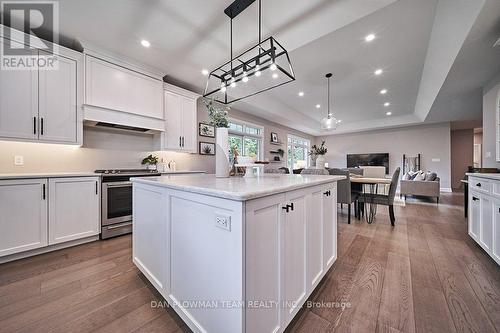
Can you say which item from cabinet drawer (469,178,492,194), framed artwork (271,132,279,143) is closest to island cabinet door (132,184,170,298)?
cabinet drawer (469,178,492,194)

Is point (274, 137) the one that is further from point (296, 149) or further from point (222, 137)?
point (222, 137)

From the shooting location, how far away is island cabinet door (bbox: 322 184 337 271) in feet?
5.25

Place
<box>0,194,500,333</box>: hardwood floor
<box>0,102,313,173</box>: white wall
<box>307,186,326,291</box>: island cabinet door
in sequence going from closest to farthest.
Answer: <box>0,194,500,333</box>: hardwood floor < <box>307,186,326,291</box>: island cabinet door < <box>0,102,313,173</box>: white wall

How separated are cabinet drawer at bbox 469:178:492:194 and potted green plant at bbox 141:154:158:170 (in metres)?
4.49

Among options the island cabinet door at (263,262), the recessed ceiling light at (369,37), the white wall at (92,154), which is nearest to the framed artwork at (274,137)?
the white wall at (92,154)

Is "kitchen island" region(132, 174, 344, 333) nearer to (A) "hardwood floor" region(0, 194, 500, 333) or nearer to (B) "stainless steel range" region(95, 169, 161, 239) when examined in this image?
(A) "hardwood floor" region(0, 194, 500, 333)

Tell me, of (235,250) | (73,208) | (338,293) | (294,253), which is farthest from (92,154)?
(338,293)

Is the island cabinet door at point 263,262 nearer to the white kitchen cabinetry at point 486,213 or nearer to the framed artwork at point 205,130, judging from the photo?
the white kitchen cabinetry at point 486,213

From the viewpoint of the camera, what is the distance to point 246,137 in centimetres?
581

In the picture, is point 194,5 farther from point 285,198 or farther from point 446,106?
point 446,106

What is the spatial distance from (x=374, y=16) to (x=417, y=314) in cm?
315

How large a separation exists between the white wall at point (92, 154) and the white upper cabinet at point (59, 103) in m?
0.37

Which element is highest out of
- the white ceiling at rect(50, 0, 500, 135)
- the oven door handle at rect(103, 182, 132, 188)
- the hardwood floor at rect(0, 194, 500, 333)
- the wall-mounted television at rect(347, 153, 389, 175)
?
the white ceiling at rect(50, 0, 500, 135)

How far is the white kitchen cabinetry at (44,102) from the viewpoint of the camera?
208cm
